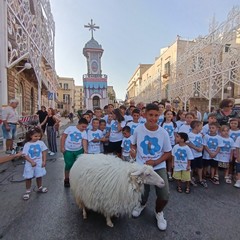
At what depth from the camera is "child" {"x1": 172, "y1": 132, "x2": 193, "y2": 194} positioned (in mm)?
3869

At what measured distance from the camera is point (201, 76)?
1416 cm

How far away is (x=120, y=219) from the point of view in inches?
114

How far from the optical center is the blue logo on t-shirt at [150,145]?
2645mm

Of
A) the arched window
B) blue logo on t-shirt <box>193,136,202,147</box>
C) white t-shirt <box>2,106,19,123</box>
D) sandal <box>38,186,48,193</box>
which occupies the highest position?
the arched window

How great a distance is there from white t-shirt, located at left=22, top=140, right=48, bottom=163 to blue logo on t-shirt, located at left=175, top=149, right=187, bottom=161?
282cm

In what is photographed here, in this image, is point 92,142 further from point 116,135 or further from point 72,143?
point 116,135

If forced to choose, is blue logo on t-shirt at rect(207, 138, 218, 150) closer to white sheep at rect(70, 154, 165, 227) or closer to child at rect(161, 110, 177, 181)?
child at rect(161, 110, 177, 181)

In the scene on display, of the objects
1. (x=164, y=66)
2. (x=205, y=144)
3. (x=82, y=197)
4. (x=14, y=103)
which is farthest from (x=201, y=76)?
(x=164, y=66)

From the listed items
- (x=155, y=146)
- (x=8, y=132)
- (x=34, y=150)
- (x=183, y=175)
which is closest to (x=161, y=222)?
(x=155, y=146)

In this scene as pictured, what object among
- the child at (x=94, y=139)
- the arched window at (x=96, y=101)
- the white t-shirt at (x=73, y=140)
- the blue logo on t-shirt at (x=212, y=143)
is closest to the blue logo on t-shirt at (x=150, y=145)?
the white t-shirt at (x=73, y=140)

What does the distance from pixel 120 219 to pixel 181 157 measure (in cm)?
182

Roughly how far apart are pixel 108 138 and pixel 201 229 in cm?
284

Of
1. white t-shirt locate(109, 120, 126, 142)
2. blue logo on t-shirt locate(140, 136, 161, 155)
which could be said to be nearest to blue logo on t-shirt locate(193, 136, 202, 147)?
white t-shirt locate(109, 120, 126, 142)

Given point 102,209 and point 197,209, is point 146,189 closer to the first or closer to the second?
point 102,209
